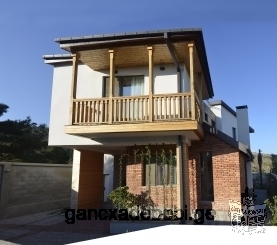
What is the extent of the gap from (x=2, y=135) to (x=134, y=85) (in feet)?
55.2

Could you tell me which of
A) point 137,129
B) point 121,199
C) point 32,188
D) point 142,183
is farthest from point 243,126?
point 32,188

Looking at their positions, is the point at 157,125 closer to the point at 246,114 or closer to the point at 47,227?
the point at 47,227

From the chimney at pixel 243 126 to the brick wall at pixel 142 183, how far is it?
8776 mm

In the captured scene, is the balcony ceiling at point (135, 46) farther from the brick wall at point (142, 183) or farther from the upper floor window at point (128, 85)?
the brick wall at point (142, 183)

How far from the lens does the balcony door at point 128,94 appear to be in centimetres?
959

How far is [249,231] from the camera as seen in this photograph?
8.05 meters

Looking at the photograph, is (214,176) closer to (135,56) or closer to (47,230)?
(135,56)

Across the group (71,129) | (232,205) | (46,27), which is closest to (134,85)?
(71,129)

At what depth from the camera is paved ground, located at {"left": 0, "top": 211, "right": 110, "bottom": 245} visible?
26.2ft

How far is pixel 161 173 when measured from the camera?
11.0 m

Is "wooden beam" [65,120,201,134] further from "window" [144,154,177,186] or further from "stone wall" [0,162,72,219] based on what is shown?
"stone wall" [0,162,72,219]

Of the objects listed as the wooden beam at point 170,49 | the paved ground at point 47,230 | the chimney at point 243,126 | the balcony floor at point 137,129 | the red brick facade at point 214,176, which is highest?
the wooden beam at point 170,49

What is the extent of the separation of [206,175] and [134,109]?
4.71 m

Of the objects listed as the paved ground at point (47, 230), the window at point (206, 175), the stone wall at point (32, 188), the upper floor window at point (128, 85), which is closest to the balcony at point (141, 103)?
the upper floor window at point (128, 85)
